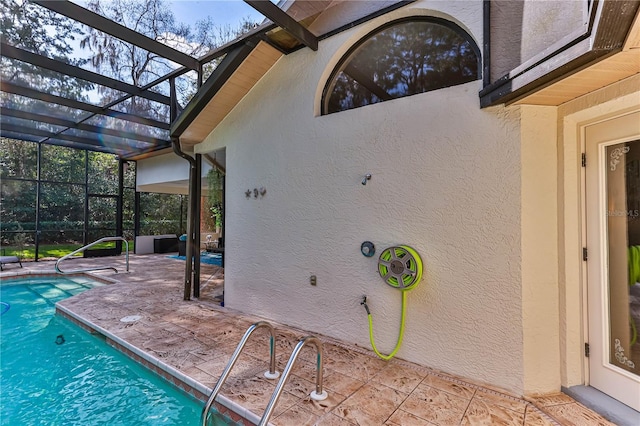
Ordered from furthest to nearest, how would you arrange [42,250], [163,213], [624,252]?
[163,213], [42,250], [624,252]

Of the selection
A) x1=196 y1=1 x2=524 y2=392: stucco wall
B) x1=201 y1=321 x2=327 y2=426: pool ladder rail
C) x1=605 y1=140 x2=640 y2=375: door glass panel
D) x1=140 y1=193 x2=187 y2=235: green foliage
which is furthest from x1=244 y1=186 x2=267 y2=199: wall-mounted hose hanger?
x1=140 y1=193 x2=187 y2=235: green foliage

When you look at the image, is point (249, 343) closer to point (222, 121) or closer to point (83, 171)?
point (222, 121)

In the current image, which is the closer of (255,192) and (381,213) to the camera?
(381,213)

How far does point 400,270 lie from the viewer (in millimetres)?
3664

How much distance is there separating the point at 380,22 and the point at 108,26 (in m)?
3.72

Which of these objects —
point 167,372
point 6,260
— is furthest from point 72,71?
point 6,260

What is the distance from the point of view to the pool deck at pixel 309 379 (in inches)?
107

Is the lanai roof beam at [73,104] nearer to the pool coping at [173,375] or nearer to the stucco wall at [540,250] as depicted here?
the pool coping at [173,375]

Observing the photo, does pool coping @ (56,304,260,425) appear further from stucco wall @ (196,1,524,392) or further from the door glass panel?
the door glass panel

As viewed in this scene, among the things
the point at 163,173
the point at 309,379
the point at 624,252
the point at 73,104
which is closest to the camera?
the point at 624,252

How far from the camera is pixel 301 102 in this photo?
480cm

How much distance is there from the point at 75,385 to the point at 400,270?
442 cm

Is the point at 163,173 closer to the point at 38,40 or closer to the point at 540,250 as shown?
the point at 38,40

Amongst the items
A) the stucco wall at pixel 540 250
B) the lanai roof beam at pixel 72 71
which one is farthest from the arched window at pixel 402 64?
the lanai roof beam at pixel 72 71
